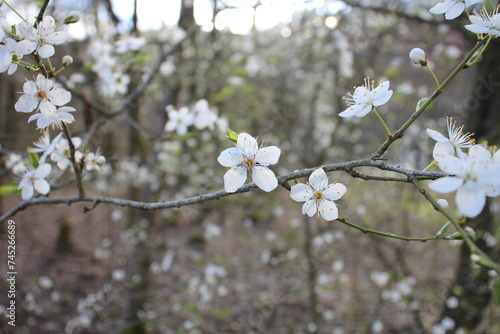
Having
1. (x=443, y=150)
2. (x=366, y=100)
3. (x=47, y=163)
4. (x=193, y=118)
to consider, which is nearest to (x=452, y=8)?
(x=366, y=100)

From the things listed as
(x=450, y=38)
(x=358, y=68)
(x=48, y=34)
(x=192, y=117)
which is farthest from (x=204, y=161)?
(x=48, y=34)

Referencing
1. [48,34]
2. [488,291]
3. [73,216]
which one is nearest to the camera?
[48,34]

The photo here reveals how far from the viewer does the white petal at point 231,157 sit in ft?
3.02

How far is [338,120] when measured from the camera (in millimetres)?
3723

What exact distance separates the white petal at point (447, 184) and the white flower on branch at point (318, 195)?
26cm

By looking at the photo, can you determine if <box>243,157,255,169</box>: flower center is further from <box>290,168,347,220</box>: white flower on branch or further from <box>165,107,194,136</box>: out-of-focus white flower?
<box>165,107,194,136</box>: out-of-focus white flower

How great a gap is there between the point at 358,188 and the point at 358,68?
1.92 metres

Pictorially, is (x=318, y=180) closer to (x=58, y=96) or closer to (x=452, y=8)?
(x=452, y=8)

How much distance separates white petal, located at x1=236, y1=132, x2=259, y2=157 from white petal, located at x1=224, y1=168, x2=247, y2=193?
5 cm

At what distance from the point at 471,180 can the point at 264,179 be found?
423 mm

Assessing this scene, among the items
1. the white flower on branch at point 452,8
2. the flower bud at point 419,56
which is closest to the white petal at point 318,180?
the flower bud at point 419,56

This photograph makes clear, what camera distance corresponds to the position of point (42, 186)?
1.09m

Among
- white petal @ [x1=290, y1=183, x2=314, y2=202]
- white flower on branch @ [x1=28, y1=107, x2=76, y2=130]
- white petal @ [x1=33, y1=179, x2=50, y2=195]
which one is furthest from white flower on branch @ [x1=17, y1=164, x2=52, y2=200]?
white petal @ [x1=290, y1=183, x2=314, y2=202]

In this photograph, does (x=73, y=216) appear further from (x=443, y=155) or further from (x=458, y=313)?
(x=443, y=155)
